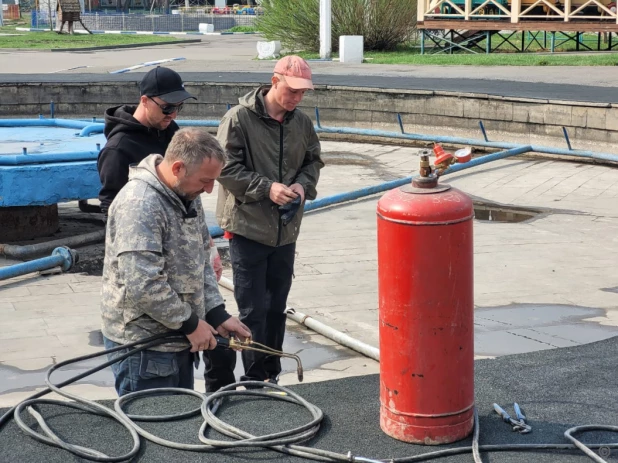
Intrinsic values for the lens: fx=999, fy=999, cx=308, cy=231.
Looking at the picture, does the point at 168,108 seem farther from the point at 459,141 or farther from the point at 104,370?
the point at 459,141

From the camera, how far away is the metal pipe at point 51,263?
8.30m

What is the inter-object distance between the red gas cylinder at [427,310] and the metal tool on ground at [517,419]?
250mm

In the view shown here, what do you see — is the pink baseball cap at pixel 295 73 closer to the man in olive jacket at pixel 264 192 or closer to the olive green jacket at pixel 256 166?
the man in olive jacket at pixel 264 192

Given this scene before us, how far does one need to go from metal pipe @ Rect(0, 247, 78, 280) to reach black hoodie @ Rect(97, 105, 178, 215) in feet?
11.3

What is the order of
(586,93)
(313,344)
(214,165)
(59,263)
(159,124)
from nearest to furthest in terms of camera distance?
(214,165) → (159,124) → (313,344) → (59,263) → (586,93)

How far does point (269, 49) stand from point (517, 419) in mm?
23417

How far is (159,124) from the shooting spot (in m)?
5.14

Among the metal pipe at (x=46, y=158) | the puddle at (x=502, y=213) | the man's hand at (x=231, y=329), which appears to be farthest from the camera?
the puddle at (x=502, y=213)

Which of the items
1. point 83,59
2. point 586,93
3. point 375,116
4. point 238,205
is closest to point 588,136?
point 586,93

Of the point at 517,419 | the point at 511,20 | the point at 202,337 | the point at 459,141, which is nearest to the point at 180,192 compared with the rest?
the point at 202,337

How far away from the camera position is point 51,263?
8.52m

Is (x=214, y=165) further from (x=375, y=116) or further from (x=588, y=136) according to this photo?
(x=375, y=116)

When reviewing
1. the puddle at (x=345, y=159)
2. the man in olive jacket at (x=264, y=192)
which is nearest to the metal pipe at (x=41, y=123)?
the puddle at (x=345, y=159)

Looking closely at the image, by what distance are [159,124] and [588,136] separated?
10382mm
